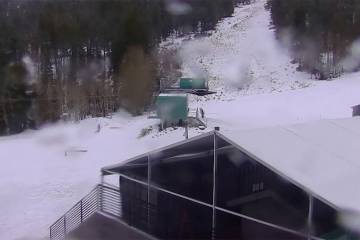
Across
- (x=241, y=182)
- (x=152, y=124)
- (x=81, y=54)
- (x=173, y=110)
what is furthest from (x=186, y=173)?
(x=81, y=54)

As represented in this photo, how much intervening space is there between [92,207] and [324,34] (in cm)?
1342

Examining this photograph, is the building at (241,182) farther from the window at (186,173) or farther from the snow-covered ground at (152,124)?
the snow-covered ground at (152,124)

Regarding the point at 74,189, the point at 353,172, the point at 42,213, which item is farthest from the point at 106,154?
the point at 353,172

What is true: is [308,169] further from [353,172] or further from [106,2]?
[106,2]

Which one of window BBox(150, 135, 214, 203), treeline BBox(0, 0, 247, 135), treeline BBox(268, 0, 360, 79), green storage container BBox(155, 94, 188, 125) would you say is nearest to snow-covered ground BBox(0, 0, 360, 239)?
green storage container BBox(155, 94, 188, 125)

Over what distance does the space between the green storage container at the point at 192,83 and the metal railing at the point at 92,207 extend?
831 centimetres

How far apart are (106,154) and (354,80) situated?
941 cm

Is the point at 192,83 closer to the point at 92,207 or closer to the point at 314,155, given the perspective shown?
the point at 92,207

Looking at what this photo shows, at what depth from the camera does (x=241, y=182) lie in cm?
431

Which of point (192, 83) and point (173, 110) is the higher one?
point (192, 83)

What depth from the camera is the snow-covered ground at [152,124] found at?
25.6 feet

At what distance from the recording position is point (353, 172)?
342 centimetres

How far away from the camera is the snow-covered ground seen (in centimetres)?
779

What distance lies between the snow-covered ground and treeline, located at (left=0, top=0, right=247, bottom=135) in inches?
30.3
